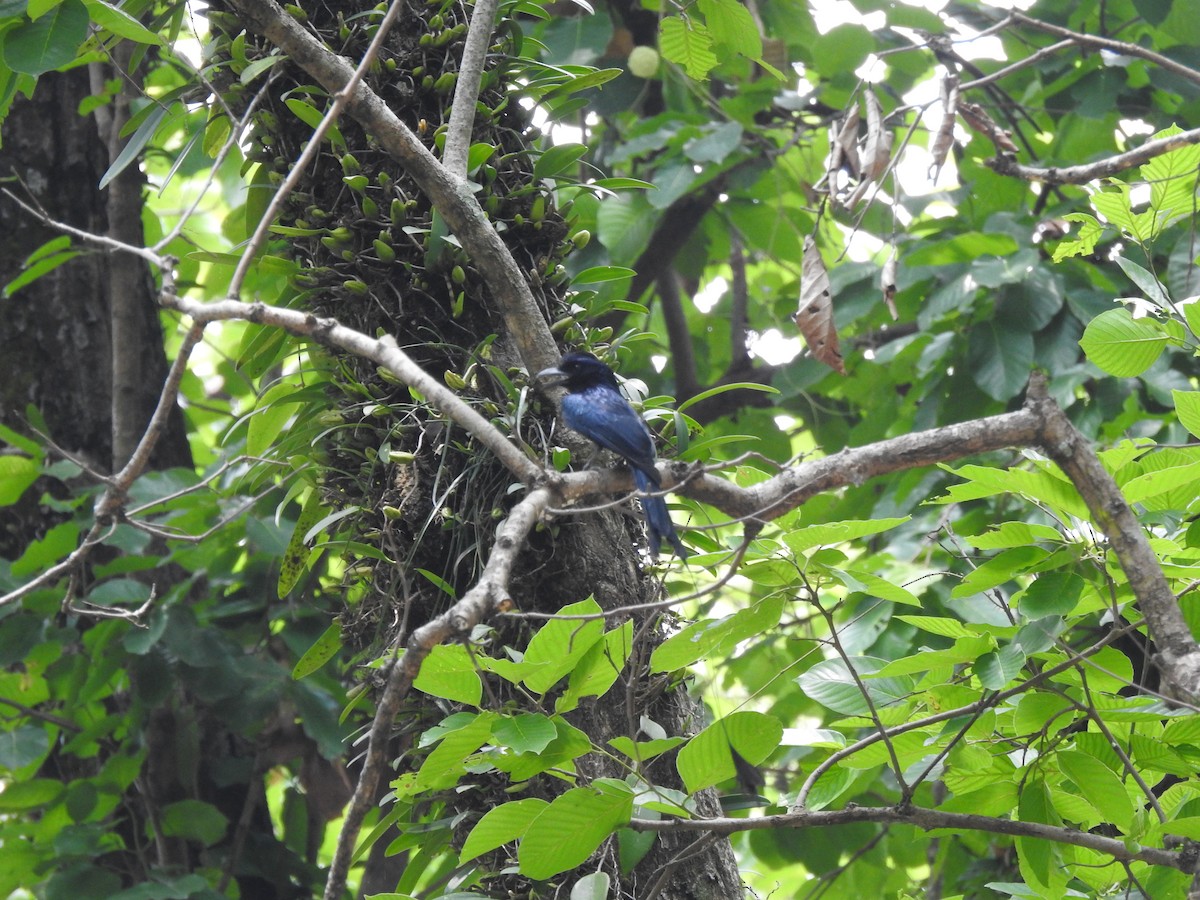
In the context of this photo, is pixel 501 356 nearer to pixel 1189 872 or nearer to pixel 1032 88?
pixel 1189 872

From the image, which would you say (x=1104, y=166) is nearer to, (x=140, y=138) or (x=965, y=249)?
(x=965, y=249)

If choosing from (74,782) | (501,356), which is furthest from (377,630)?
(74,782)

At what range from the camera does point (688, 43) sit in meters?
3.38

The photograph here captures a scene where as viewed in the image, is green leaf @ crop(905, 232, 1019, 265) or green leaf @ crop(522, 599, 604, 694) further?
green leaf @ crop(905, 232, 1019, 265)

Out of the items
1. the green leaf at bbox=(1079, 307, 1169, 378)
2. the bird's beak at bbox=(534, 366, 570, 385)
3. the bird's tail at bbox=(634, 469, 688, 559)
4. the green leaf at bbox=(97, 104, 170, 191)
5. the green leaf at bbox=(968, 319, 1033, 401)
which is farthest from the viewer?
the green leaf at bbox=(968, 319, 1033, 401)

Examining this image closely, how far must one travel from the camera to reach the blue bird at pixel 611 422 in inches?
108

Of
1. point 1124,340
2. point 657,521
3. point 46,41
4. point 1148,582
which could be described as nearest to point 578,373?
point 657,521

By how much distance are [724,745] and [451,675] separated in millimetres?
537

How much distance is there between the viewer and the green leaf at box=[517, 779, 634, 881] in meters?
2.09

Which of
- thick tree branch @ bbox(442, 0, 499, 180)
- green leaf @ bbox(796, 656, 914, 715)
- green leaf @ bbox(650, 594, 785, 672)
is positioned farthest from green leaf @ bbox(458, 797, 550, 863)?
thick tree branch @ bbox(442, 0, 499, 180)

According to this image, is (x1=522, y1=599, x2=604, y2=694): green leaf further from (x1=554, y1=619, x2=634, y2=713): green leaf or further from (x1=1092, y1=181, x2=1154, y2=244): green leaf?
(x1=1092, y1=181, x2=1154, y2=244): green leaf

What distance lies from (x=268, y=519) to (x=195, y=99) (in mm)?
1720

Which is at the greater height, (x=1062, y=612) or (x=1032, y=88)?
(x=1032, y=88)

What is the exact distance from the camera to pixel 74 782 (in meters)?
4.33
